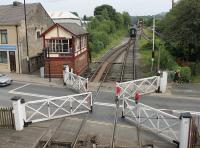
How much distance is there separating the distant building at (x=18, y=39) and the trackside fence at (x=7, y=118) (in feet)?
55.7

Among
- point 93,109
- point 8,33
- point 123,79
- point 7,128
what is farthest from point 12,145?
point 8,33

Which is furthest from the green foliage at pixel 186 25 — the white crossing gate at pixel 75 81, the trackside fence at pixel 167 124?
the trackside fence at pixel 167 124

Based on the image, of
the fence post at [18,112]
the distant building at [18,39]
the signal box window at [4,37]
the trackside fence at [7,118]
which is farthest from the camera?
the signal box window at [4,37]

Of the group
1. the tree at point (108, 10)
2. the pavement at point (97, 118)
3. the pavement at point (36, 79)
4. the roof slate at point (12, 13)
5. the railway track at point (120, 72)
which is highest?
the tree at point (108, 10)

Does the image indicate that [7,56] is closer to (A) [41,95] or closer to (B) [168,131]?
(A) [41,95]

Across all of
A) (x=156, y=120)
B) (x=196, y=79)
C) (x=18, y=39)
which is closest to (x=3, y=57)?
(x=18, y=39)

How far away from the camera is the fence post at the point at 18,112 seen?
15750 millimetres

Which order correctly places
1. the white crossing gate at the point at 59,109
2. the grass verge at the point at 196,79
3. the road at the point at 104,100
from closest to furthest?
the white crossing gate at the point at 59,109 → the road at the point at 104,100 → the grass verge at the point at 196,79

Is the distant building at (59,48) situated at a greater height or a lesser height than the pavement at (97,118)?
greater

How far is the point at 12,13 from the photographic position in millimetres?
34406

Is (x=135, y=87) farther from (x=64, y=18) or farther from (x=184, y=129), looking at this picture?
(x=64, y=18)

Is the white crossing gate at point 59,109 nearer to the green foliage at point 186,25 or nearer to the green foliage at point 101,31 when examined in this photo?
the green foliage at point 186,25

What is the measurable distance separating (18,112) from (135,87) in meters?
10.1

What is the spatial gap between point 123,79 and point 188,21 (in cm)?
878
